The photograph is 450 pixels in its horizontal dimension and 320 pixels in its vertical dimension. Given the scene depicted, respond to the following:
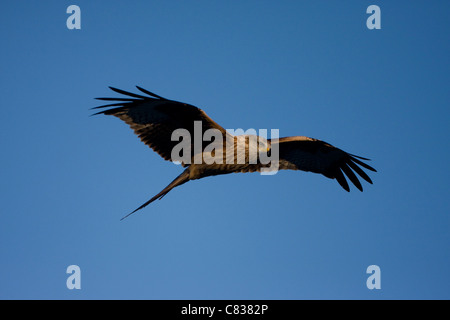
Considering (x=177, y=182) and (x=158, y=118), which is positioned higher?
(x=158, y=118)

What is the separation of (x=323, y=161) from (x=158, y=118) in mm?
3282

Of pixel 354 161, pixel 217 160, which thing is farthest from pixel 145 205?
pixel 354 161

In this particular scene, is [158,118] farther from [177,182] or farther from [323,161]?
[323,161]

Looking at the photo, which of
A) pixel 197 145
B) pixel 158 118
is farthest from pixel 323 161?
pixel 158 118

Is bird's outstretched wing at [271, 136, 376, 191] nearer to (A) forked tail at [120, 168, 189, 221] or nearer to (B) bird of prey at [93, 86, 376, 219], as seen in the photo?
(B) bird of prey at [93, 86, 376, 219]

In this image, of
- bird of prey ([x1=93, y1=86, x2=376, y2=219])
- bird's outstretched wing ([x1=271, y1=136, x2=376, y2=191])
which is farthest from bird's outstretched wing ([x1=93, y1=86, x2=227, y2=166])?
bird's outstretched wing ([x1=271, y1=136, x2=376, y2=191])

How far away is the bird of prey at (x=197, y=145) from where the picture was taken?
674cm

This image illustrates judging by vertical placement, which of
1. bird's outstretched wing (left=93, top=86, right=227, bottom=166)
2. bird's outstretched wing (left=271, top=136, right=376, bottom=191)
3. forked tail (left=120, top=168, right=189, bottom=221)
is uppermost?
bird's outstretched wing (left=93, top=86, right=227, bottom=166)

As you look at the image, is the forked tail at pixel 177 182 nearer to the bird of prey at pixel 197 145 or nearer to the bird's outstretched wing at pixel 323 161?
the bird of prey at pixel 197 145

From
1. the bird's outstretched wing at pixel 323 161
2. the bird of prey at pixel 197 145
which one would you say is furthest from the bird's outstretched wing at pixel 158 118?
the bird's outstretched wing at pixel 323 161

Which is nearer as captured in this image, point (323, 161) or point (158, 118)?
point (158, 118)

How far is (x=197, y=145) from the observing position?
7227mm

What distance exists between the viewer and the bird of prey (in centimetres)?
674

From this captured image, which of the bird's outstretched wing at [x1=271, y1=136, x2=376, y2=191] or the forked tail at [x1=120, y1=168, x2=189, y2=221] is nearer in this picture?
the forked tail at [x1=120, y1=168, x2=189, y2=221]
